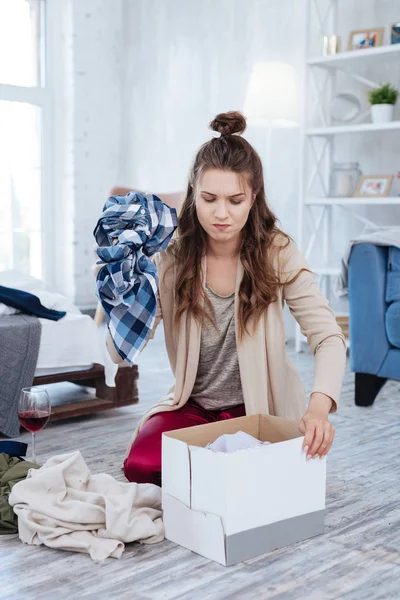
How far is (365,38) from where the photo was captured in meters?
4.53

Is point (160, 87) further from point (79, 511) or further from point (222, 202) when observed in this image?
point (79, 511)

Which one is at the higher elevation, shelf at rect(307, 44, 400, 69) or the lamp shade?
shelf at rect(307, 44, 400, 69)

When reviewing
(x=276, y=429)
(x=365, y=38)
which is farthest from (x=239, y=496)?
(x=365, y=38)

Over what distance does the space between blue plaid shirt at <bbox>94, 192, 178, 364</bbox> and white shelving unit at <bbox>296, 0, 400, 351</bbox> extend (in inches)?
105

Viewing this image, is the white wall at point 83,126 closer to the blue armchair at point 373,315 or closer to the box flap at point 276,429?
the blue armchair at point 373,315

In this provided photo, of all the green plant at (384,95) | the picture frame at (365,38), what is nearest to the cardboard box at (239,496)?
the green plant at (384,95)

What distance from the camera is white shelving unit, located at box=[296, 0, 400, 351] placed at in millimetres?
4496

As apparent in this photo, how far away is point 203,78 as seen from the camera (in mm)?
5578

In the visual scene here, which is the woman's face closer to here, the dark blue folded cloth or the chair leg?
the dark blue folded cloth

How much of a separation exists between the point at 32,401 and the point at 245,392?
0.56 m

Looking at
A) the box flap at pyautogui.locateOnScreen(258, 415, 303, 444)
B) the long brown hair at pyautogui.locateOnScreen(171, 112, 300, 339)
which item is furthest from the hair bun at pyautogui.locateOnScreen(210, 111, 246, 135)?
the box flap at pyautogui.locateOnScreen(258, 415, 303, 444)

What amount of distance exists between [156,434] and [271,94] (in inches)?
120

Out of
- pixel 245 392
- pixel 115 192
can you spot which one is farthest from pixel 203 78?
pixel 245 392

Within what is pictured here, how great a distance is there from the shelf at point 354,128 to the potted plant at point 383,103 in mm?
54
